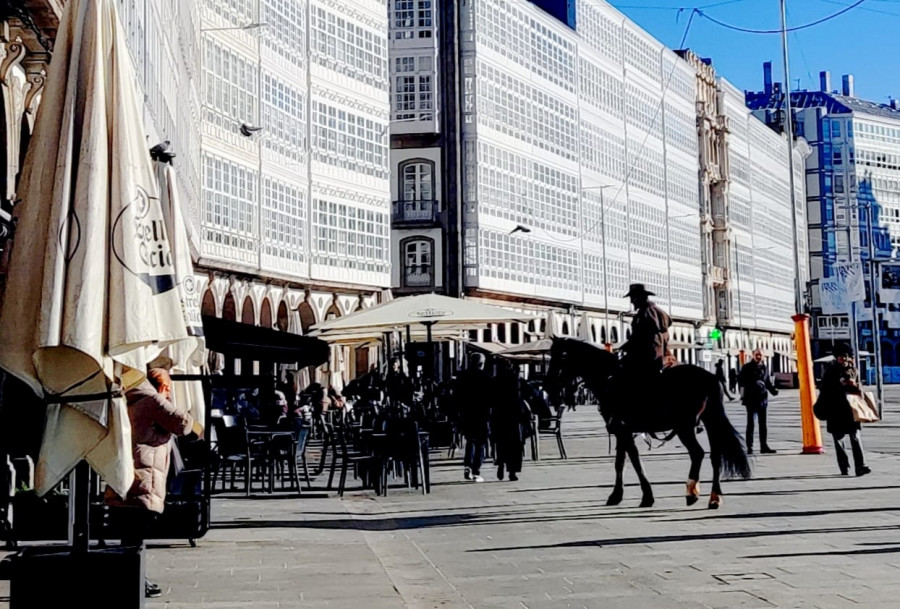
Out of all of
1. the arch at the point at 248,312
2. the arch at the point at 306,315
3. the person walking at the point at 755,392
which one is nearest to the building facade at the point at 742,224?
the arch at the point at 306,315

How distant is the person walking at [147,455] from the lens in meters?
9.09

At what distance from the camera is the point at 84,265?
6332 millimetres

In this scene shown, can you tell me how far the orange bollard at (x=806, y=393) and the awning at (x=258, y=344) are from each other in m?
9.53

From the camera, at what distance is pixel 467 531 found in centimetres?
1350

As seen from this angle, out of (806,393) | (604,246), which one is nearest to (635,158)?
(604,246)

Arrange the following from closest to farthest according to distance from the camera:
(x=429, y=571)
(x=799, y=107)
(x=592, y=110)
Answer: (x=429, y=571)
(x=592, y=110)
(x=799, y=107)

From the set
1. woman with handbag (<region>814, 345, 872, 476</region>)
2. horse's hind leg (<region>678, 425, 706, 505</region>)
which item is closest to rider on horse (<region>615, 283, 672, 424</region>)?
horse's hind leg (<region>678, 425, 706, 505</region>)

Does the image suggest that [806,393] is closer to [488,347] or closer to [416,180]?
[488,347]

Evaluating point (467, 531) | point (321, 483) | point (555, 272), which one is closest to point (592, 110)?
point (555, 272)

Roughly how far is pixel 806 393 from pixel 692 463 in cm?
1081

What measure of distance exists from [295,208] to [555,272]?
25.5 metres

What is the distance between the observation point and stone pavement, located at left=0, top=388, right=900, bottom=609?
29.8 ft

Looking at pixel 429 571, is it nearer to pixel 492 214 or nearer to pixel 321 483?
pixel 321 483

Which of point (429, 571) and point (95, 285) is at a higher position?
point (95, 285)
